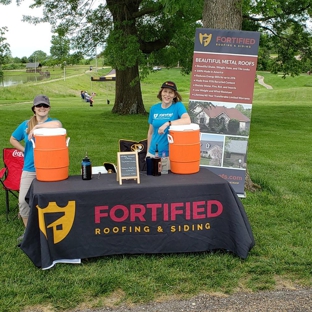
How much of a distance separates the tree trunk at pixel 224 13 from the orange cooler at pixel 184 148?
100 inches

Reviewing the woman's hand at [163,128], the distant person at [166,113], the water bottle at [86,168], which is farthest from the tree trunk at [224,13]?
the water bottle at [86,168]

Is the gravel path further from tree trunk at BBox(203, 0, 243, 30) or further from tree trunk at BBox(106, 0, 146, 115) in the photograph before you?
tree trunk at BBox(106, 0, 146, 115)

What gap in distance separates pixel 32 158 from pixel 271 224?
2.84m

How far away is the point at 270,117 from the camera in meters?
18.2

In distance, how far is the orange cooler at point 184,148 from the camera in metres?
4.06

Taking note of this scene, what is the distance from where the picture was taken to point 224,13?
237 inches

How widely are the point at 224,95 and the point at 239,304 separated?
A: 10.6ft

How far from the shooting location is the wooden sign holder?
3900 mm

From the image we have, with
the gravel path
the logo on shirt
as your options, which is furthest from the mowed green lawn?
the logo on shirt

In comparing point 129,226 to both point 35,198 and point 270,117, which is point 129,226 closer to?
point 35,198

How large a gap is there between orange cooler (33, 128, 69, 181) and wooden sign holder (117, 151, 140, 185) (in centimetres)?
50

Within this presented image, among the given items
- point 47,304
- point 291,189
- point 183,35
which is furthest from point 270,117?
point 47,304

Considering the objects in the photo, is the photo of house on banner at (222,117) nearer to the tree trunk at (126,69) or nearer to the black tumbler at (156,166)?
the black tumbler at (156,166)

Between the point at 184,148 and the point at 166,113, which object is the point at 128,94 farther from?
the point at 184,148
